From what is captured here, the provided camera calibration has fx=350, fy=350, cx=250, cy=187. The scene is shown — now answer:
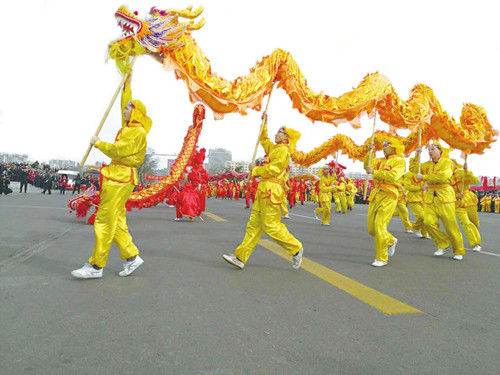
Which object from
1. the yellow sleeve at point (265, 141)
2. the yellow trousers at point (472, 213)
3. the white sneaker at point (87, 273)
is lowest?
the white sneaker at point (87, 273)

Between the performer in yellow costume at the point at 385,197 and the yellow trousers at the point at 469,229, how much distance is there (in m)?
2.37

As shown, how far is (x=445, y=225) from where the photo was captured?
5953 mm

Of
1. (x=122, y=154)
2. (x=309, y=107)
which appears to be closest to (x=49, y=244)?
(x=122, y=154)

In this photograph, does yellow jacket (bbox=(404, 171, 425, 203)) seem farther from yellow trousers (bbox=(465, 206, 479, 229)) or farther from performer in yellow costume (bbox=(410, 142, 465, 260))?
performer in yellow costume (bbox=(410, 142, 465, 260))

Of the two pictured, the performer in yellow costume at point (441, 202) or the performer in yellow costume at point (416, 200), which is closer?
the performer in yellow costume at point (441, 202)

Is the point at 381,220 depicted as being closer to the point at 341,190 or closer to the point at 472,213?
the point at 472,213

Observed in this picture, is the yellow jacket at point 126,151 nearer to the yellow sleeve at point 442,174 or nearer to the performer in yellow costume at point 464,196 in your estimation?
the yellow sleeve at point 442,174

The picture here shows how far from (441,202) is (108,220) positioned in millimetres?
5321

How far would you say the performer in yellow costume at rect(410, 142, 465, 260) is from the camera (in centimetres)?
587

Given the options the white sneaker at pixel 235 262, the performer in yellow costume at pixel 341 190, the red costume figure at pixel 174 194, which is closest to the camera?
the white sneaker at pixel 235 262

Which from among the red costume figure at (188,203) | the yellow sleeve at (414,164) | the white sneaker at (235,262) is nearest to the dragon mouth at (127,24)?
the white sneaker at (235,262)

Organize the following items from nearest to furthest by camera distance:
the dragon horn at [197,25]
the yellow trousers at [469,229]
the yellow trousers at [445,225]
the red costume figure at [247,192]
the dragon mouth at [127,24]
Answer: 1. the dragon mouth at [127,24]
2. the red costume figure at [247,192]
3. the dragon horn at [197,25]
4. the yellow trousers at [445,225]
5. the yellow trousers at [469,229]

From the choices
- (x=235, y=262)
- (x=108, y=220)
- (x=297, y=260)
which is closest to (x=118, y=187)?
(x=108, y=220)

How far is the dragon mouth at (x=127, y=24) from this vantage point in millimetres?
4816
